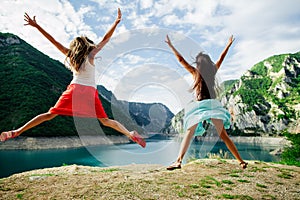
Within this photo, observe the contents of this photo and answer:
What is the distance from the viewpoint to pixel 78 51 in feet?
12.8

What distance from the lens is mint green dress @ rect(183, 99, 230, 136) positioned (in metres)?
4.05

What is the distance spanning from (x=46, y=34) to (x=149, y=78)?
5259mm

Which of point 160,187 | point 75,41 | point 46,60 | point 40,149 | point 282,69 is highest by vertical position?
point 282,69

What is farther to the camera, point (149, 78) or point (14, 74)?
point (14, 74)

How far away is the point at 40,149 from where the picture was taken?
154 feet

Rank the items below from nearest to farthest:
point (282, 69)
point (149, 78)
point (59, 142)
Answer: point (149, 78) → point (59, 142) → point (282, 69)

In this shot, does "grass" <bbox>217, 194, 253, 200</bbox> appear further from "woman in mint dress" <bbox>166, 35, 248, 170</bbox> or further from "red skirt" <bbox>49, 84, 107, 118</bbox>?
"red skirt" <bbox>49, 84, 107, 118</bbox>

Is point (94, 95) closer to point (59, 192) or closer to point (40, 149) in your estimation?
point (59, 192)

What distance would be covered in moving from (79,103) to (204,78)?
7.22ft

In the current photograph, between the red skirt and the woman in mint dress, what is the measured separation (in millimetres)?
1498

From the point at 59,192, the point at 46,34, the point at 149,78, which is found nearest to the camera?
the point at 46,34

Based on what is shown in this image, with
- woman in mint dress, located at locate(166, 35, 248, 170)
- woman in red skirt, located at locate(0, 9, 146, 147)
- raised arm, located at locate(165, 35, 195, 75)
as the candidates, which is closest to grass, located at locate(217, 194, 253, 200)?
woman in mint dress, located at locate(166, 35, 248, 170)

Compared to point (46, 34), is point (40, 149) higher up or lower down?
lower down

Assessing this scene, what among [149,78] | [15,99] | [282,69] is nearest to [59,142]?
[15,99]
